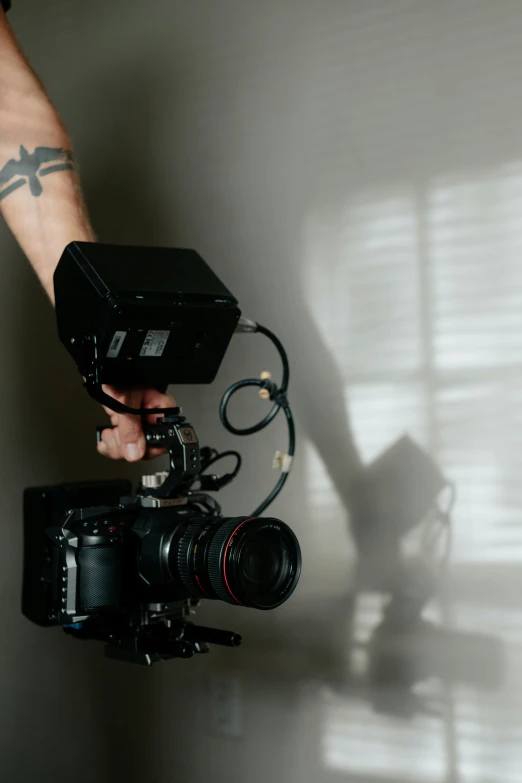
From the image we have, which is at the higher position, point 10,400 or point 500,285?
point 500,285

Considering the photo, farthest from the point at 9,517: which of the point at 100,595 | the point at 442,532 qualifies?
the point at 442,532

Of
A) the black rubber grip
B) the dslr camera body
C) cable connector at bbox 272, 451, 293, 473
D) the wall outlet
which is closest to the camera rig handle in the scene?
the dslr camera body

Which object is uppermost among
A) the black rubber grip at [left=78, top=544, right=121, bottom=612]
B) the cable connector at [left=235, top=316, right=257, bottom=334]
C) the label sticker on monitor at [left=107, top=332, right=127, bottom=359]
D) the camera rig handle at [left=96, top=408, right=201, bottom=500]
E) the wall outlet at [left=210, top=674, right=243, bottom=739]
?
the cable connector at [left=235, top=316, right=257, bottom=334]

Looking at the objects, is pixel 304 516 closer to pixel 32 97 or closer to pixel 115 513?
pixel 115 513

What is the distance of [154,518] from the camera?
107 cm

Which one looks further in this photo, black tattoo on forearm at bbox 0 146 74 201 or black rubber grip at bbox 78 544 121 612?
black tattoo on forearm at bbox 0 146 74 201

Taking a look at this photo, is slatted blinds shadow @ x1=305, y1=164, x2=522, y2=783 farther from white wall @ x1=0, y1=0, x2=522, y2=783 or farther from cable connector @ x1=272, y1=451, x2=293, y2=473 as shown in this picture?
cable connector @ x1=272, y1=451, x2=293, y2=473

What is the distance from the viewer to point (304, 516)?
1.50 m

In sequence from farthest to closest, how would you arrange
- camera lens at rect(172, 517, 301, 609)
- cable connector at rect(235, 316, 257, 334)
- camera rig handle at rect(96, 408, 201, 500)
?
1. cable connector at rect(235, 316, 257, 334)
2. camera rig handle at rect(96, 408, 201, 500)
3. camera lens at rect(172, 517, 301, 609)

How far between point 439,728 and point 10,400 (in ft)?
3.66

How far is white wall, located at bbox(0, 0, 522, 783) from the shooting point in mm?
1303

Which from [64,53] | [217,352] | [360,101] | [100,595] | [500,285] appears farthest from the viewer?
[64,53]

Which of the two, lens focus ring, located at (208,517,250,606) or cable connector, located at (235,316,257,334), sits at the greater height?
cable connector, located at (235,316,257,334)

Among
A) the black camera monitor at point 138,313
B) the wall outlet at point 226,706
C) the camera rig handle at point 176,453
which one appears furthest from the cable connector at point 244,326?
the wall outlet at point 226,706
